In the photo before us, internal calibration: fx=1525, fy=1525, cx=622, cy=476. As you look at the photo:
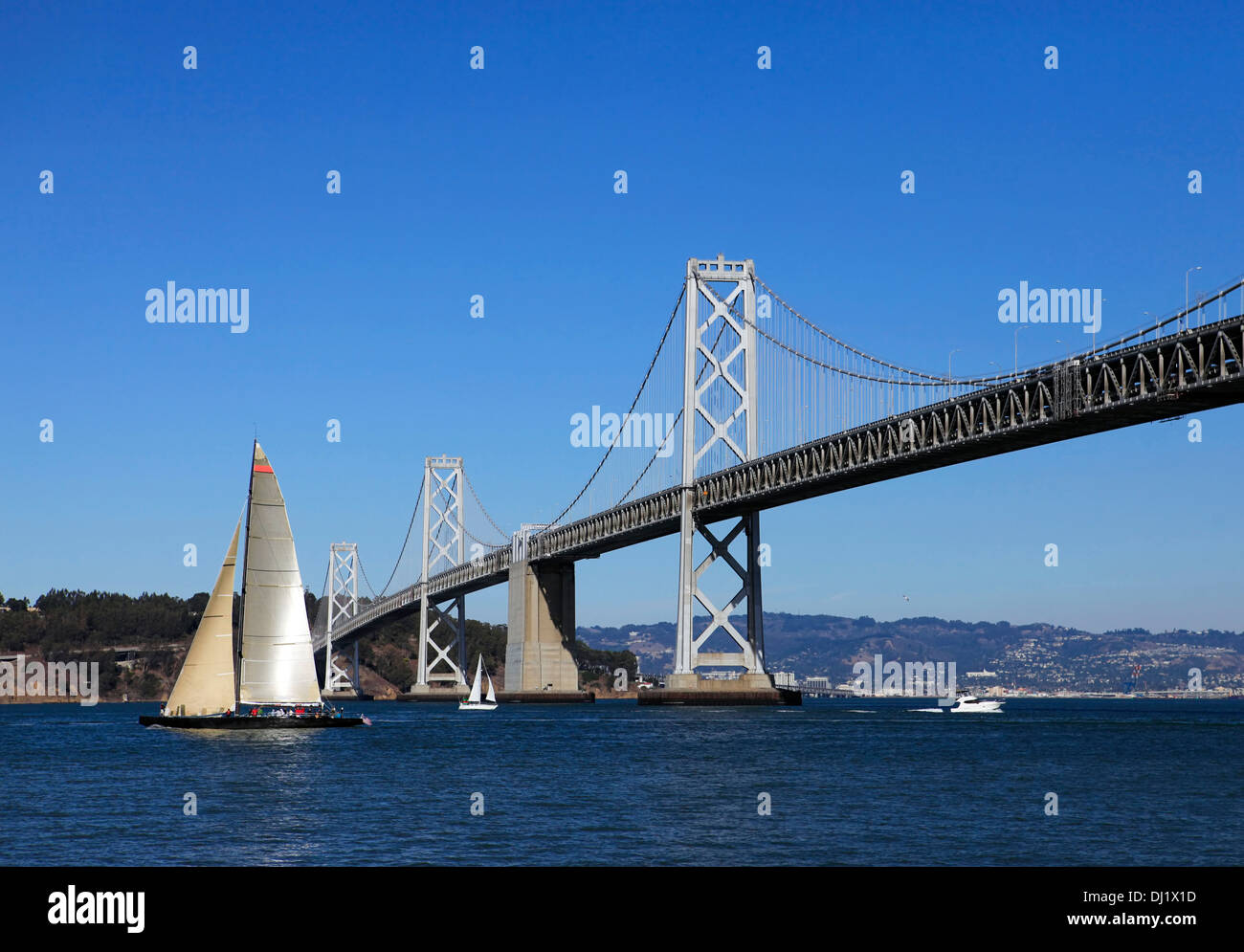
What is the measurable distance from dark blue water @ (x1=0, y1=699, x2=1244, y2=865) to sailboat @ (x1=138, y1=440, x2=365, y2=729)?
1.32 meters

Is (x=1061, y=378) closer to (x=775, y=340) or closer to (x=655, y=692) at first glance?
(x=775, y=340)

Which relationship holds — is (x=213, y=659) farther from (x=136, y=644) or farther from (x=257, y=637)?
(x=136, y=644)

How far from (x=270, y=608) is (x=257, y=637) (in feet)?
4.23

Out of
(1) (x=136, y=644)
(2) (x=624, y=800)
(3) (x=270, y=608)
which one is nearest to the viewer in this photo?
(2) (x=624, y=800)

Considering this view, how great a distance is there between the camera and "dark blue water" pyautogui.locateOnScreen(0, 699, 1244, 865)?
21.2m

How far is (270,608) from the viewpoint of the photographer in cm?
5072

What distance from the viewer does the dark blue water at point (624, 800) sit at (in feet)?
69.5

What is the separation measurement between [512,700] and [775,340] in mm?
32219

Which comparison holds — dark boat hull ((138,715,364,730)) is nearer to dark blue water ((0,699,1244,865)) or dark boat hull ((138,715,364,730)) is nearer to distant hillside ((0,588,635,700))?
dark blue water ((0,699,1244,865))

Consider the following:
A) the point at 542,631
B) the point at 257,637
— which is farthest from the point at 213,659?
the point at 542,631

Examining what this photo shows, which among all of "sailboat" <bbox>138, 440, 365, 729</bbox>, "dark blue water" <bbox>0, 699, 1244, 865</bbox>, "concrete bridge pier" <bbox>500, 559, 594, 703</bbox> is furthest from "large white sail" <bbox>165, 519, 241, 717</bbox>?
"concrete bridge pier" <bbox>500, 559, 594, 703</bbox>

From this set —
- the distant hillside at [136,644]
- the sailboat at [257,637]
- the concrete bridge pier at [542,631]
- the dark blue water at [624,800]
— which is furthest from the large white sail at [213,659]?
the distant hillside at [136,644]

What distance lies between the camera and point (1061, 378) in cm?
4659
